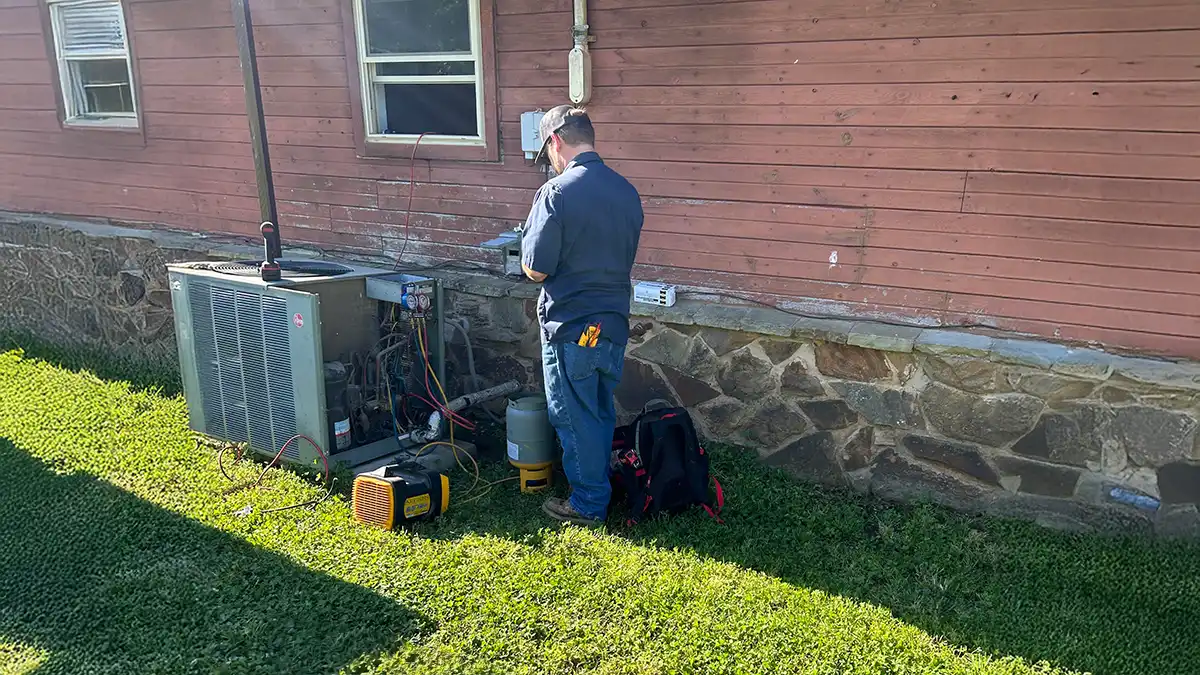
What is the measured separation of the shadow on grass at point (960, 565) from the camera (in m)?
3.23

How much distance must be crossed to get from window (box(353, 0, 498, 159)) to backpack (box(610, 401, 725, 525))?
7.17 ft

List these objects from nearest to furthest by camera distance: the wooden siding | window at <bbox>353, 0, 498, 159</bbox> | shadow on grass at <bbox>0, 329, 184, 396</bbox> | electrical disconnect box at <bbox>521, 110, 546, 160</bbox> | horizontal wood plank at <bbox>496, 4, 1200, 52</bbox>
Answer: horizontal wood plank at <bbox>496, 4, 1200, 52</bbox>
the wooden siding
electrical disconnect box at <bbox>521, 110, 546, 160</bbox>
window at <bbox>353, 0, 498, 159</bbox>
shadow on grass at <bbox>0, 329, 184, 396</bbox>

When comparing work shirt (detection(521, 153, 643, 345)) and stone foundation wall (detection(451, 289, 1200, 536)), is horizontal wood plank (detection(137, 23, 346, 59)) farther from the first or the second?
stone foundation wall (detection(451, 289, 1200, 536))

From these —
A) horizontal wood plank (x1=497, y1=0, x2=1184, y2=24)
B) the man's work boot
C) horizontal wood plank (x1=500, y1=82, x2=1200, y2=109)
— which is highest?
horizontal wood plank (x1=497, y1=0, x2=1184, y2=24)

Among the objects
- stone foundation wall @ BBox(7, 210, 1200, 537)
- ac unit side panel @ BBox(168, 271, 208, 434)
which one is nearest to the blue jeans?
stone foundation wall @ BBox(7, 210, 1200, 537)

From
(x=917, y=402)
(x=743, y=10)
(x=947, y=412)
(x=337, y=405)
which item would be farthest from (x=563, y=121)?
(x=947, y=412)

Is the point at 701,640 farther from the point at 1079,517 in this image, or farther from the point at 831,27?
the point at 831,27

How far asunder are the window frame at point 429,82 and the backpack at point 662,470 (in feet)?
7.00

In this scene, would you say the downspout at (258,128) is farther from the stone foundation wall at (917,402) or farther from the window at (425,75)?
the stone foundation wall at (917,402)

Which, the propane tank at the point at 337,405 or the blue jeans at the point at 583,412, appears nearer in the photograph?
the blue jeans at the point at 583,412

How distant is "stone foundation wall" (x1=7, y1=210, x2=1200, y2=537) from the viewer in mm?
3762

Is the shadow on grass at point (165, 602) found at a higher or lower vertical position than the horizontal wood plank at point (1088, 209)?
lower

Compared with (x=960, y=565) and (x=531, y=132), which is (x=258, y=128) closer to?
(x=531, y=132)

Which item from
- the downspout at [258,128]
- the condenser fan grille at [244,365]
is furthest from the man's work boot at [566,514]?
the downspout at [258,128]
